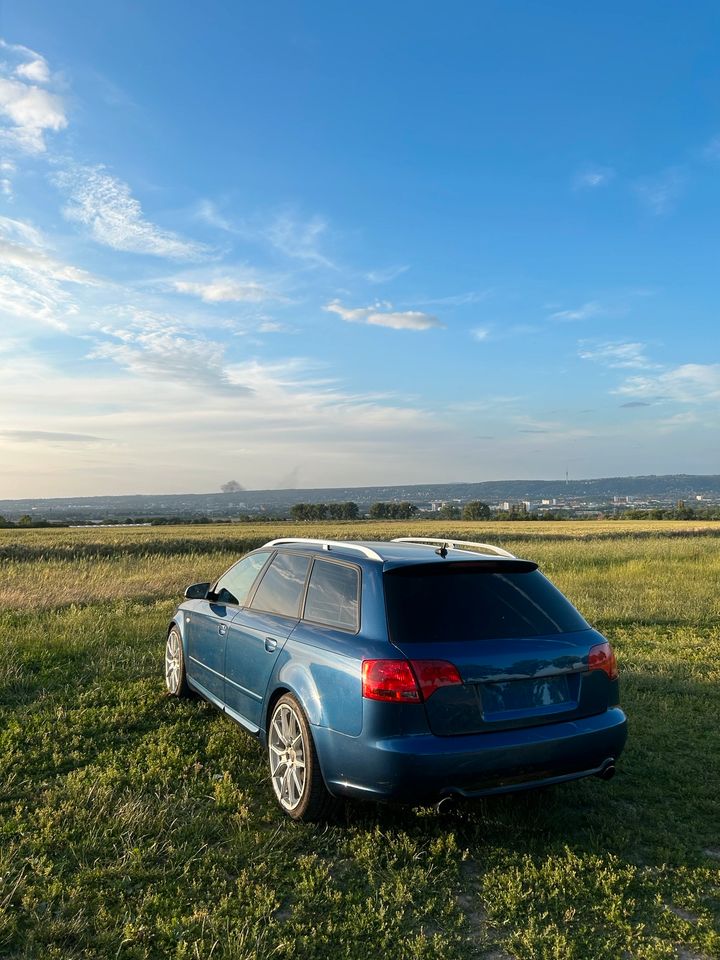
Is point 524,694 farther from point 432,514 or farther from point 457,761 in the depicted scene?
point 432,514

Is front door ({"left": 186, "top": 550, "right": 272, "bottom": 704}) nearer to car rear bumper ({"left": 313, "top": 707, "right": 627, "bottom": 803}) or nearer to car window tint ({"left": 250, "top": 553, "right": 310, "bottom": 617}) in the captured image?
car window tint ({"left": 250, "top": 553, "right": 310, "bottom": 617})

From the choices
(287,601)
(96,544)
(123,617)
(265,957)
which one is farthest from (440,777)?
(96,544)

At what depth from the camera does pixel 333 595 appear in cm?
417

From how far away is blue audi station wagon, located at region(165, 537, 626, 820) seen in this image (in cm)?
343

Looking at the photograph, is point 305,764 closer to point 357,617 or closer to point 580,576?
point 357,617

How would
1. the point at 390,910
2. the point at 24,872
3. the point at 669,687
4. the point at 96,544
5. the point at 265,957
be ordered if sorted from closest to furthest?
the point at 265,957 → the point at 390,910 → the point at 24,872 → the point at 669,687 → the point at 96,544

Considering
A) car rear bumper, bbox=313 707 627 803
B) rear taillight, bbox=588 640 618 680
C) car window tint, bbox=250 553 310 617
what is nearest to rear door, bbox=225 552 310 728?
car window tint, bbox=250 553 310 617

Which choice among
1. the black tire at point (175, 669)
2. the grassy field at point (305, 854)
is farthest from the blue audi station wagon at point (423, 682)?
the black tire at point (175, 669)

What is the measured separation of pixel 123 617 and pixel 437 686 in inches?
312

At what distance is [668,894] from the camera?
3.26 meters

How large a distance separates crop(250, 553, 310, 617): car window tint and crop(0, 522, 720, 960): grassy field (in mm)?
1108

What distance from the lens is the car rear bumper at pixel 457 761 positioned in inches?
132

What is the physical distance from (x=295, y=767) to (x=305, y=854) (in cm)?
50

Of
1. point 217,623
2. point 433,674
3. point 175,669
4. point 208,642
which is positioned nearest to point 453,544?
point 433,674
